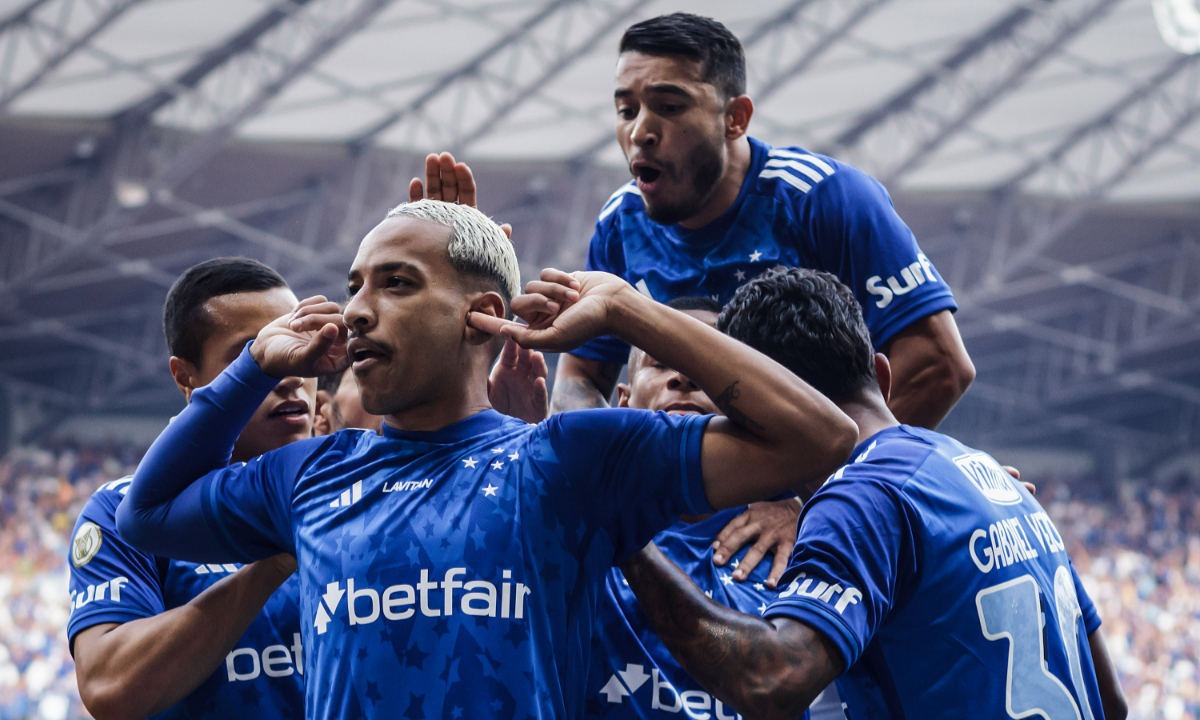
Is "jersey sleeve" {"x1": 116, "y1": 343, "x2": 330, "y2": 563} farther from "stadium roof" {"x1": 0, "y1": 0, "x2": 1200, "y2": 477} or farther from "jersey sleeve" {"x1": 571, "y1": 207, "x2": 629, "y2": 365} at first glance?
"stadium roof" {"x1": 0, "y1": 0, "x2": 1200, "y2": 477}

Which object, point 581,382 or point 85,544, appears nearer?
point 85,544

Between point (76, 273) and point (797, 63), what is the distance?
12.0 metres

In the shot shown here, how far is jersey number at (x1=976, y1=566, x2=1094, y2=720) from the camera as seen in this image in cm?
227

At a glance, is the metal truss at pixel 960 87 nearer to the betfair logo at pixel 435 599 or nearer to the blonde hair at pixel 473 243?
the blonde hair at pixel 473 243

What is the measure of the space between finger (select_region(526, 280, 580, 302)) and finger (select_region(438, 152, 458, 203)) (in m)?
0.64

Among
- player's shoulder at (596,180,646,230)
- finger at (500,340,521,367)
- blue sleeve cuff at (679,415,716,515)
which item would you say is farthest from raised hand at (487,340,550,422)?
player's shoulder at (596,180,646,230)

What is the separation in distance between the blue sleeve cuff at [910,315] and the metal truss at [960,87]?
13816 mm

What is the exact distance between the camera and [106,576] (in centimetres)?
254

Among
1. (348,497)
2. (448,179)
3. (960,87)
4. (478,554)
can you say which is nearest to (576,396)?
(448,179)

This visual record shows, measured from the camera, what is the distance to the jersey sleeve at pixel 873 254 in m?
3.14

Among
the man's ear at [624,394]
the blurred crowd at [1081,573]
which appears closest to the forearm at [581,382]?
the man's ear at [624,394]

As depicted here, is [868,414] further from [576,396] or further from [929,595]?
[576,396]

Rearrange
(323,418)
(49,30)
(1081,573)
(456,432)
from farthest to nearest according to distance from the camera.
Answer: (1081,573)
(49,30)
(323,418)
(456,432)

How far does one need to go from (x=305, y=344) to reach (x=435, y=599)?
589 millimetres
